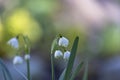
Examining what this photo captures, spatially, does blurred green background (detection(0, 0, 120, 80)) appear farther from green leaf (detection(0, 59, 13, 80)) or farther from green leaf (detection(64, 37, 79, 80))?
green leaf (detection(64, 37, 79, 80))

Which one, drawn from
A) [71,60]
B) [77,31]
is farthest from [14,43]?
[77,31]

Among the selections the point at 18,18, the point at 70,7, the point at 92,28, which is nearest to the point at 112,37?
the point at 92,28

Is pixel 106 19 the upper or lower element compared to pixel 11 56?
upper

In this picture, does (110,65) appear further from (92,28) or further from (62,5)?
(62,5)

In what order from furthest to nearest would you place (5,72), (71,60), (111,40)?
1. (111,40)
2. (5,72)
3. (71,60)

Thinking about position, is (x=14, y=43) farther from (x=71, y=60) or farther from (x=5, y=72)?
(x=71, y=60)

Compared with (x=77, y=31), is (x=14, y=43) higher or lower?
lower

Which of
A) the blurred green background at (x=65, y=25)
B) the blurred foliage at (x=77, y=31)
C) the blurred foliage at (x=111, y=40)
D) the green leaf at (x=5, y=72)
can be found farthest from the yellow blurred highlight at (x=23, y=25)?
the green leaf at (x=5, y=72)

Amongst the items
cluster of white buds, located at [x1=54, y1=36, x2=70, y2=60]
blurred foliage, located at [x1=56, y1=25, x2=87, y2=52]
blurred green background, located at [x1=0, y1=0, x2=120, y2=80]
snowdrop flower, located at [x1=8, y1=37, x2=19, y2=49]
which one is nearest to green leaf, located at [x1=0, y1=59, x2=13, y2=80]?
snowdrop flower, located at [x1=8, y1=37, x2=19, y2=49]
